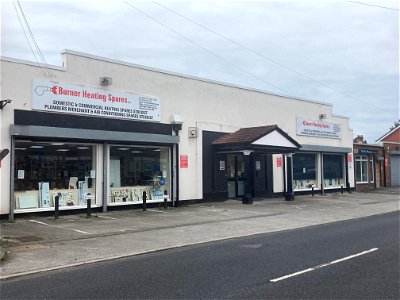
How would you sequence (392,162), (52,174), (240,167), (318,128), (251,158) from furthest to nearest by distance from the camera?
(392,162), (318,128), (240,167), (251,158), (52,174)

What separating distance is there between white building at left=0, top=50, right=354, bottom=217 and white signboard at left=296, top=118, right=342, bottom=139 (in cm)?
135

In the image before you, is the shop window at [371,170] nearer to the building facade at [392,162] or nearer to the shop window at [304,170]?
the building facade at [392,162]

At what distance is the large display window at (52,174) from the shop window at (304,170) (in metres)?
14.4

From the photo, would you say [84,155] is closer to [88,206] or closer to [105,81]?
[88,206]

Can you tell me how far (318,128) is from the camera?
2970 centimetres

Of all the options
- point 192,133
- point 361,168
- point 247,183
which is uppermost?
point 192,133

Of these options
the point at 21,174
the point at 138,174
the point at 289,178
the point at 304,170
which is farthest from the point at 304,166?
the point at 21,174

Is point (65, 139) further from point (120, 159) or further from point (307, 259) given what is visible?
point (307, 259)

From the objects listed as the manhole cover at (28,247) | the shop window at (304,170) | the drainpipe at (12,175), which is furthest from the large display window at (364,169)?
the manhole cover at (28,247)

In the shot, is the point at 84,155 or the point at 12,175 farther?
the point at 84,155

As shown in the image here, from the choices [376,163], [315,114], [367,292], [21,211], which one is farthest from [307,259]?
[376,163]

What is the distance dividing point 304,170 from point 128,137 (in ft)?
46.9

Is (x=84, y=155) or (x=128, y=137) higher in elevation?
(x=128, y=137)

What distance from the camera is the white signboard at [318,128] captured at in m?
28.3
